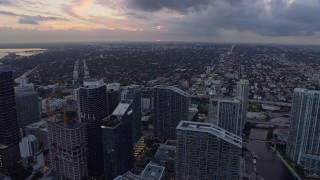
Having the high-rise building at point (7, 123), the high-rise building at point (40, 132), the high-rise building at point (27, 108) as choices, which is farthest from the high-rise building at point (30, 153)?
the high-rise building at point (27, 108)

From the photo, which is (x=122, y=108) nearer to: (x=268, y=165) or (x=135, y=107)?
(x=135, y=107)

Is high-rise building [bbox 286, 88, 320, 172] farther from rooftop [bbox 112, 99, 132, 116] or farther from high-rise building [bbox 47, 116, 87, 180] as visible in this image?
high-rise building [bbox 47, 116, 87, 180]

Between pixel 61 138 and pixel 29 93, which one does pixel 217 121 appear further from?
pixel 29 93

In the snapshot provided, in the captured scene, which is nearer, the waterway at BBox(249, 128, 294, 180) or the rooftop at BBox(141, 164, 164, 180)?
the rooftop at BBox(141, 164, 164, 180)

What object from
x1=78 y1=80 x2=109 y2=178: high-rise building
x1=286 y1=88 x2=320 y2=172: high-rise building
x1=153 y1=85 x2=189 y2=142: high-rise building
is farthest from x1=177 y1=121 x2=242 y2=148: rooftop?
x1=286 y1=88 x2=320 y2=172: high-rise building

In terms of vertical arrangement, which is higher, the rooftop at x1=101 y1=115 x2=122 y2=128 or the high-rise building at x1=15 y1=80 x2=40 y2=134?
the rooftop at x1=101 y1=115 x2=122 y2=128

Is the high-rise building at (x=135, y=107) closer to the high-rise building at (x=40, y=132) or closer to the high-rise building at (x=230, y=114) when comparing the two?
the high-rise building at (x=230, y=114)

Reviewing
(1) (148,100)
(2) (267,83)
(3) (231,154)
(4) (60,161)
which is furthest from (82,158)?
(2) (267,83)

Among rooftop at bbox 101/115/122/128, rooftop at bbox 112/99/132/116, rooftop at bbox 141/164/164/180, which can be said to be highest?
rooftop at bbox 112/99/132/116
